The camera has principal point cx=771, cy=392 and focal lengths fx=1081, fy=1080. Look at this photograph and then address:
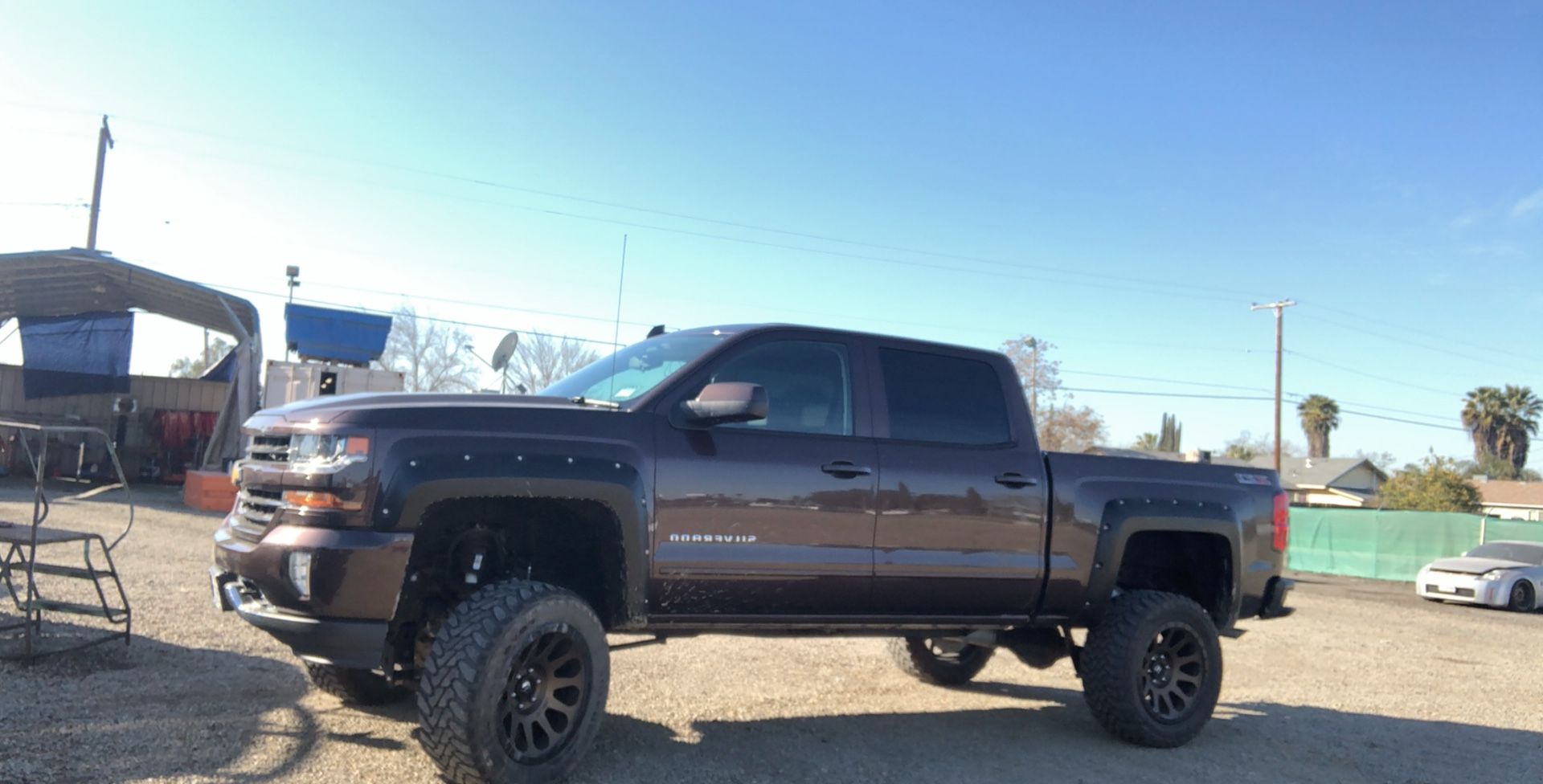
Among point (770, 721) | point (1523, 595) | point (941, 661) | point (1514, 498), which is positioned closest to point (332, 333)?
A: point (941, 661)

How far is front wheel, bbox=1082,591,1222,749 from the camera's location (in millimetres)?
6000

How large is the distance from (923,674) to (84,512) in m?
14.7

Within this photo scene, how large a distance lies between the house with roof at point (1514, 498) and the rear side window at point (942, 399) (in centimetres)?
5937

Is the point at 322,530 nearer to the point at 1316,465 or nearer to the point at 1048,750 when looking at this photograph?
the point at 1048,750

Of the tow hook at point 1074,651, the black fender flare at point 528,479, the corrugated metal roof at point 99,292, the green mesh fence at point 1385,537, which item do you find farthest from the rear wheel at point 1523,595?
the corrugated metal roof at point 99,292

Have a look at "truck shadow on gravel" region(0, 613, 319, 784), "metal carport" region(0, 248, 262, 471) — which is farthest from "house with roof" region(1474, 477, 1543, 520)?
"truck shadow on gravel" region(0, 613, 319, 784)

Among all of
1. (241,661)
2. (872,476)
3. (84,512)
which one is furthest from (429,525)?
(84,512)

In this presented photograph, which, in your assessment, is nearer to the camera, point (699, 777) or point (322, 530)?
point (322, 530)

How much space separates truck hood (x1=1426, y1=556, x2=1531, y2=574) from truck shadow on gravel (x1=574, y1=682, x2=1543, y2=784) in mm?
14518

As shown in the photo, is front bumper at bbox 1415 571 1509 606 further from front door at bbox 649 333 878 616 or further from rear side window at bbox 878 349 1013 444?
front door at bbox 649 333 878 616

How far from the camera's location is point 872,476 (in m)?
5.26

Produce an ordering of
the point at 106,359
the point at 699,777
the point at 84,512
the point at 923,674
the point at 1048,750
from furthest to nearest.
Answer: the point at 106,359
the point at 84,512
the point at 923,674
the point at 1048,750
the point at 699,777

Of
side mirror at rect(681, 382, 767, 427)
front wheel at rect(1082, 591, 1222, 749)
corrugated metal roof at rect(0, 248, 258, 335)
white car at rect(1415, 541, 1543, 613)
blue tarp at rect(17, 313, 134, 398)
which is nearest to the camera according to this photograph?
side mirror at rect(681, 382, 767, 427)

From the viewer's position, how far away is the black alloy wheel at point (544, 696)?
4344mm
